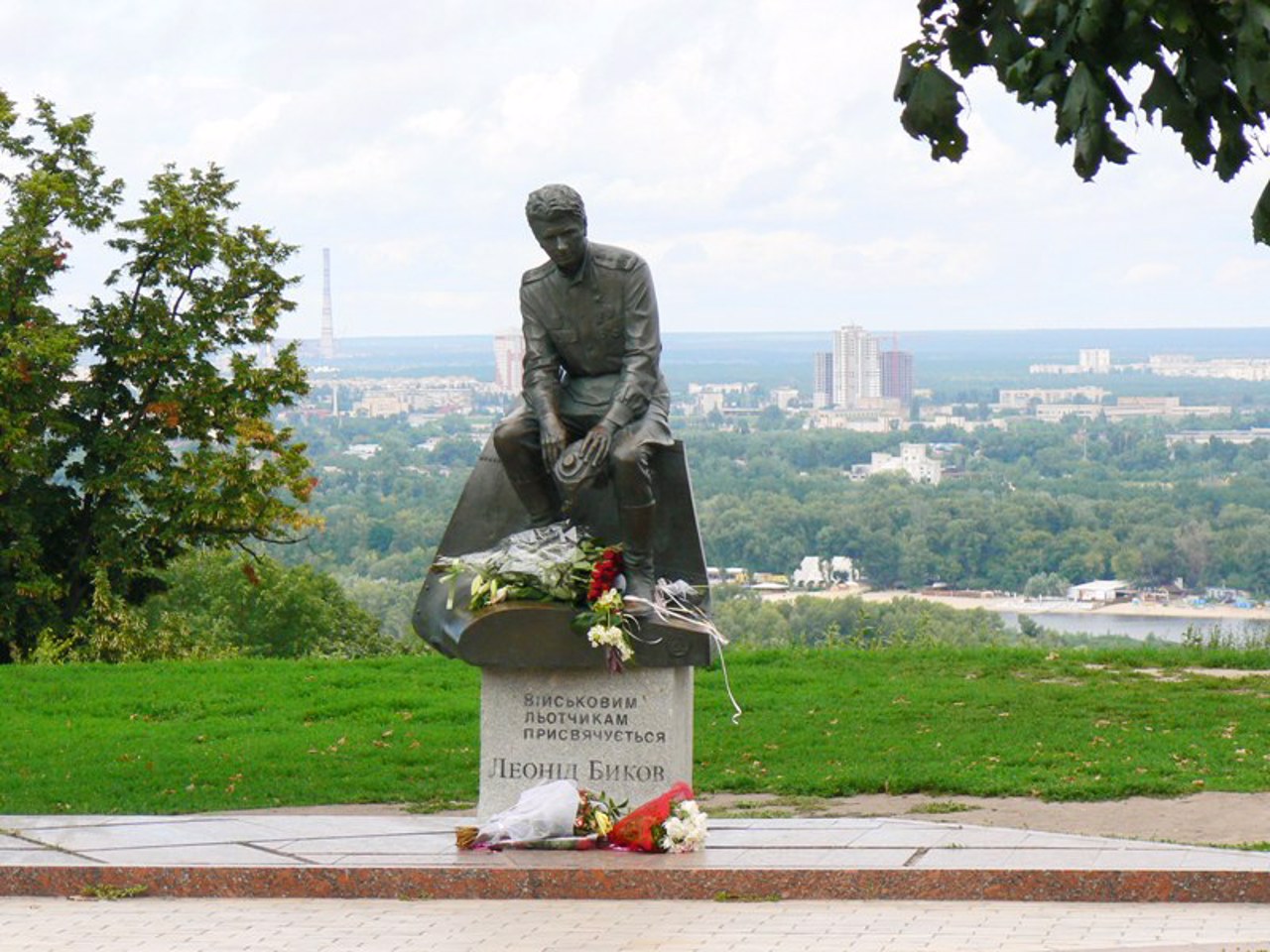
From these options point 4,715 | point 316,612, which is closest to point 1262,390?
point 316,612

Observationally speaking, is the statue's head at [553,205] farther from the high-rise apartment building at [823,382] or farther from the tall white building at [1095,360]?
the tall white building at [1095,360]

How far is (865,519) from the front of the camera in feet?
174

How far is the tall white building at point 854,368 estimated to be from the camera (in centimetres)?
8944

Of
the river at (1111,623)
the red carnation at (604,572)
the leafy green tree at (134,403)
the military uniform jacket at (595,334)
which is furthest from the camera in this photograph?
the river at (1111,623)

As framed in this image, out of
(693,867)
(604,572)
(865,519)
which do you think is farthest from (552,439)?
(865,519)

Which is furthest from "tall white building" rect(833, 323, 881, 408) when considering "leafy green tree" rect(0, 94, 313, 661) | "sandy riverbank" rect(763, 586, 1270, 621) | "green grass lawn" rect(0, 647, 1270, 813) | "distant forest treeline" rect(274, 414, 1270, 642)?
"green grass lawn" rect(0, 647, 1270, 813)

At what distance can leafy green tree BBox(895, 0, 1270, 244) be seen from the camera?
465cm

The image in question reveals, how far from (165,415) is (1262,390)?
8070 centimetres

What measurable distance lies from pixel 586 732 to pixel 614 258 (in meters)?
2.40

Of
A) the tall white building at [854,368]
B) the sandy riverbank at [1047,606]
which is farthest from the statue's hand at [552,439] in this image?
the tall white building at [854,368]

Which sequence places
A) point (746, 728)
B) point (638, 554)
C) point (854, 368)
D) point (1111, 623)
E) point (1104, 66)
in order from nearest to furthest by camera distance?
point (1104, 66) < point (638, 554) < point (746, 728) < point (1111, 623) < point (854, 368)

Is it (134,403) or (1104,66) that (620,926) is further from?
(134,403)

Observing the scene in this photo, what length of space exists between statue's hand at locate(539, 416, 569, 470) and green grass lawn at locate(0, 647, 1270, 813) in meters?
2.92

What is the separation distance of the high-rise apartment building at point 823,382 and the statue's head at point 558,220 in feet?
253
